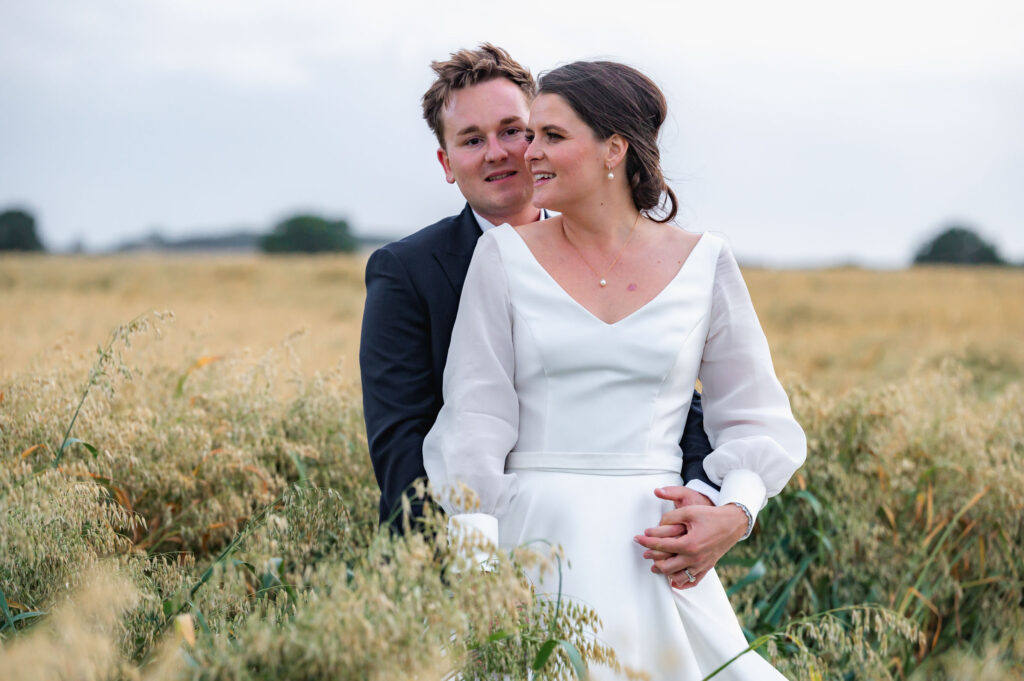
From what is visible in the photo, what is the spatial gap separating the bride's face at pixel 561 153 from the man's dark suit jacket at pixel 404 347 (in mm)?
487

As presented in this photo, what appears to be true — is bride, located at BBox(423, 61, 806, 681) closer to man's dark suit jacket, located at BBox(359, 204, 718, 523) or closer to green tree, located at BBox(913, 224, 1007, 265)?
man's dark suit jacket, located at BBox(359, 204, 718, 523)

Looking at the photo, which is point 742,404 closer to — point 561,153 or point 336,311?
point 561,153

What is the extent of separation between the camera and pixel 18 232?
44.1m

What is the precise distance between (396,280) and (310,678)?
149 centimetres

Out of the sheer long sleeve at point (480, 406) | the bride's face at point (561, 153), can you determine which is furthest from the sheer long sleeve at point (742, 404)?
the sheer long sleeve at point (480, 406)

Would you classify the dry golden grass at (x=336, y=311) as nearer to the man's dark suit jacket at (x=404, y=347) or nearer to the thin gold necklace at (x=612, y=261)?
the man's dark suit jacket at (x=404, y=347)

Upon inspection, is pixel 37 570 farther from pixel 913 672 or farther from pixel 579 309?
pixel 913 672

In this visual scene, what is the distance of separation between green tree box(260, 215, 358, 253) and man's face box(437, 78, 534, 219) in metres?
48.7

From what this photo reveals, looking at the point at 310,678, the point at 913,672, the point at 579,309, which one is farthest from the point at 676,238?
the point at 913,672

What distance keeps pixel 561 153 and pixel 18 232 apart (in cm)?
4758

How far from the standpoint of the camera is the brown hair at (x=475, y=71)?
3.09 metres

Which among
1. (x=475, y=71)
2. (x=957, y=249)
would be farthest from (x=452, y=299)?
(x=957, y=249)

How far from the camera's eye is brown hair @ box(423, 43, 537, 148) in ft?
10.1

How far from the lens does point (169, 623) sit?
2.30 meters
